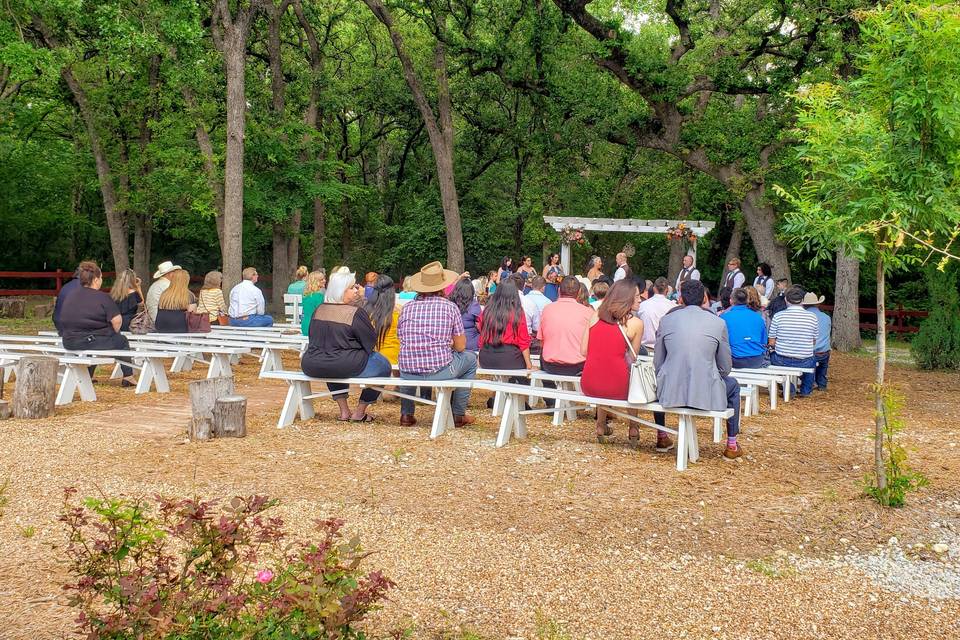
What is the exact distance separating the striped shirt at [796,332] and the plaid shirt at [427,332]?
4.93 m

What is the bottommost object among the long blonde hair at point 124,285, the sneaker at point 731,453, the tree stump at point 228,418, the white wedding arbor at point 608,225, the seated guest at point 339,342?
the sneaker at point 731,453

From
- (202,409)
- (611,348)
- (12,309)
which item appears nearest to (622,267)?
(611,348)

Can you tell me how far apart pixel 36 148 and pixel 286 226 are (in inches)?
320

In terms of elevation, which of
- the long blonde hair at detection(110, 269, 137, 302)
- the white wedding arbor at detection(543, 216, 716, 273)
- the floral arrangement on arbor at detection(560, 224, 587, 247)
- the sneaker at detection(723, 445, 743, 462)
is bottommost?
the sneaker at detection(723, 445, 743, 462)

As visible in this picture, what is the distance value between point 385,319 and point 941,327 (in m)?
10.2

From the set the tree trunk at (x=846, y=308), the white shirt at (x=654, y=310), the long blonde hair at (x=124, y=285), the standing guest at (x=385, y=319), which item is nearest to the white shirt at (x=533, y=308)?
the white shirt at (x=654, y=310)

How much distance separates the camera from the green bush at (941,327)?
557 inches

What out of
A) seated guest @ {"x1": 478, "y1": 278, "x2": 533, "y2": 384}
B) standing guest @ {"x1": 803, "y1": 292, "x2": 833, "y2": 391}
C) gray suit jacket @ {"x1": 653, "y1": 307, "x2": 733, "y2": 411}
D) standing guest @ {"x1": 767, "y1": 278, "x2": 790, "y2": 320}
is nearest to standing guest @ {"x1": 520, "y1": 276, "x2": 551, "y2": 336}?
seated guest @ {"x1": 478, "y1": 278, "x2": 533, "y2": 384}

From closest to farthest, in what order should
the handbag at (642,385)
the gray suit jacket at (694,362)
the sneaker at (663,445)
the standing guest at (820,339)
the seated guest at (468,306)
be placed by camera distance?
1. the gray suit jacket at (694,362)
2. the handbag at (642,385)
3. the sneaker at (663,445)
4. the seated guest at (468,306)
5. the standing guest at (820,339)

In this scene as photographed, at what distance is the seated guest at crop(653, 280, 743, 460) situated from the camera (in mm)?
6664

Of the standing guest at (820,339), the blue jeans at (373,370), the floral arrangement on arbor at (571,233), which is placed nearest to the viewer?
the blue jeans at (373,370)

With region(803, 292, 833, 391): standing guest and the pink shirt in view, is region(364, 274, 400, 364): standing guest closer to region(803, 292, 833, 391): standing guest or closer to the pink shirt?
the pink shirt

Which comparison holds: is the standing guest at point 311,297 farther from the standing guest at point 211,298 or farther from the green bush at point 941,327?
the green bush at point 941,327

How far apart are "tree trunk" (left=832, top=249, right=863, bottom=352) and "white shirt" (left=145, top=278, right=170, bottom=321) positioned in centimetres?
1273
